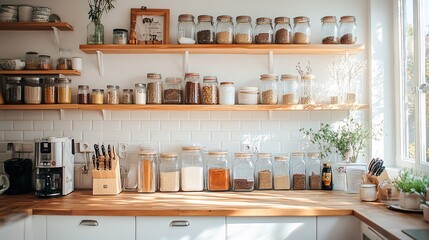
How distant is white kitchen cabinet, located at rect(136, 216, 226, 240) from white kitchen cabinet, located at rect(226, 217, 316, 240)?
0.08m

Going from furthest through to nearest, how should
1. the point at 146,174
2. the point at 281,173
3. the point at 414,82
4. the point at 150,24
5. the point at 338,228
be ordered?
the point at 150,24
the point at 281,173
the point at 146,174
the point at 414,82
the point at 338,228

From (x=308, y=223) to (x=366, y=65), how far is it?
1540 mm

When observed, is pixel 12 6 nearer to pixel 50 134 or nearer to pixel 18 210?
pixel 50 134

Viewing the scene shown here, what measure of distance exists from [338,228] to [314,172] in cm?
73

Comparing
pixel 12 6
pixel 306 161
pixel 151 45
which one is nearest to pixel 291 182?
pixel 306 161

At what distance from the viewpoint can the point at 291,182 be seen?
341 centimetres

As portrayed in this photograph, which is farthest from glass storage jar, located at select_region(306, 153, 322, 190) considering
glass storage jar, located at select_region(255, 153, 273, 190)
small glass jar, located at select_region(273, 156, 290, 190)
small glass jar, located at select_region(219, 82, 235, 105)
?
small glass jar, located at select_region(219, 82, 235, 105)

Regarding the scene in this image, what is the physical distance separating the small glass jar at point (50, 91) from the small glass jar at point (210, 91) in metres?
1.21

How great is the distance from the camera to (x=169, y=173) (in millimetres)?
3281

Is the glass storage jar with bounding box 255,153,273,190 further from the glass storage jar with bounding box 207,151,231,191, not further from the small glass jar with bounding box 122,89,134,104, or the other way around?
the small glass jar with bounding box 122,89,134,104

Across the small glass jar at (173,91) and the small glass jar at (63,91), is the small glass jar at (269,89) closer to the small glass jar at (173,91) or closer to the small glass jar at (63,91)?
the small glass jar at (173,91)

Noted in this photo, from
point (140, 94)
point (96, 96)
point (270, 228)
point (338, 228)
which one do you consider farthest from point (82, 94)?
point (338, 228)

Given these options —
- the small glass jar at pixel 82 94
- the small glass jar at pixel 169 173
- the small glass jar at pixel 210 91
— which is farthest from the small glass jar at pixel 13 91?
the small glass jar at pixel 210 91

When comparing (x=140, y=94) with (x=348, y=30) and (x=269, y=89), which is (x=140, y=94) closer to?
(x=269, y=89)
